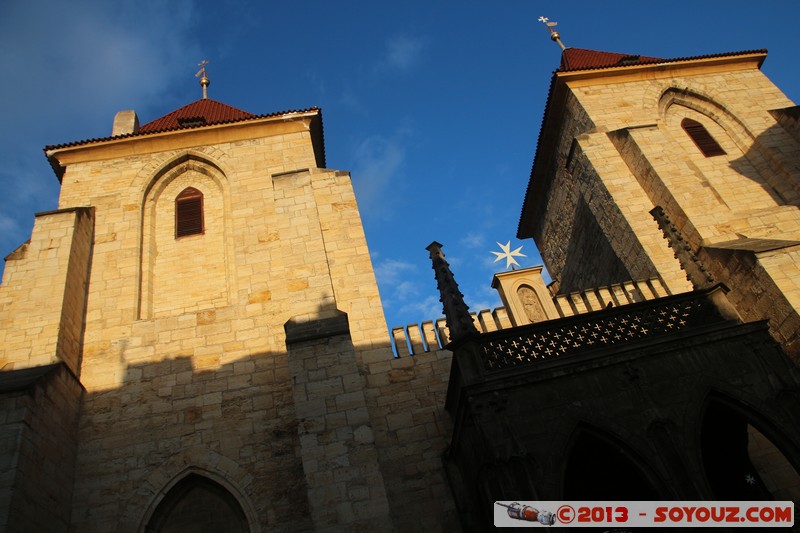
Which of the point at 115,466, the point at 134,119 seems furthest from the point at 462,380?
the point at 134,119

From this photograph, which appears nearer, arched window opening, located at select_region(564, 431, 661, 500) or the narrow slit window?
arched window opening, located at select_region(564, 431, 661, 500)

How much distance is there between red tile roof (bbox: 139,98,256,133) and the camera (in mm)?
14922

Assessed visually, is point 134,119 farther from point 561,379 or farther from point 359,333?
point 561,379

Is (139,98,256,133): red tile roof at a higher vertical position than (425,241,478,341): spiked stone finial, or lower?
higher

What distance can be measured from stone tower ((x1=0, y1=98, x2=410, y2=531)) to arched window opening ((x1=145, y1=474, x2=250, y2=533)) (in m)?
0.03

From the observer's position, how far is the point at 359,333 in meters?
9.77

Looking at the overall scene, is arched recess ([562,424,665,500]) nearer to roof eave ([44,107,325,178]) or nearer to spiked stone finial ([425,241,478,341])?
spiked stone finial ([425,241,478,341])

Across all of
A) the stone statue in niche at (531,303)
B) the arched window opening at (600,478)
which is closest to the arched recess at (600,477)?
the arched window opening at (600,478)

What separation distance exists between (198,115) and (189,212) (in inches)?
198

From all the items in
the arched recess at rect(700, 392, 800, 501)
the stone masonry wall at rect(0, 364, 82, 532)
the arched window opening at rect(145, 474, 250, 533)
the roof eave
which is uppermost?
the roof eave

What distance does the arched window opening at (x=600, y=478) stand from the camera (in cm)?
754

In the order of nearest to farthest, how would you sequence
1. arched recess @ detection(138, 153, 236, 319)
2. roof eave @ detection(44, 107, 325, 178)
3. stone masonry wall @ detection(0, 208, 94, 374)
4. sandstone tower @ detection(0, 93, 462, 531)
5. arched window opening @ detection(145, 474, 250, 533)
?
sandstone tower @ detection(0, 93, 462, 531) < arched window opening @ detection(145, 474, 250, 533) < stone masonry wall @ detection(0, 208, 94, 374) < arched recess @ detection(138, 153, 236, 319) < roof eave @ detection(44, 107, 325, 178)

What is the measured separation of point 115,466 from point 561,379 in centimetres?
644

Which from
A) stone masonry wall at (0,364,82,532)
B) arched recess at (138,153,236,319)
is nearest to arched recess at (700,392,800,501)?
arched recess at (138,153,236,319)
